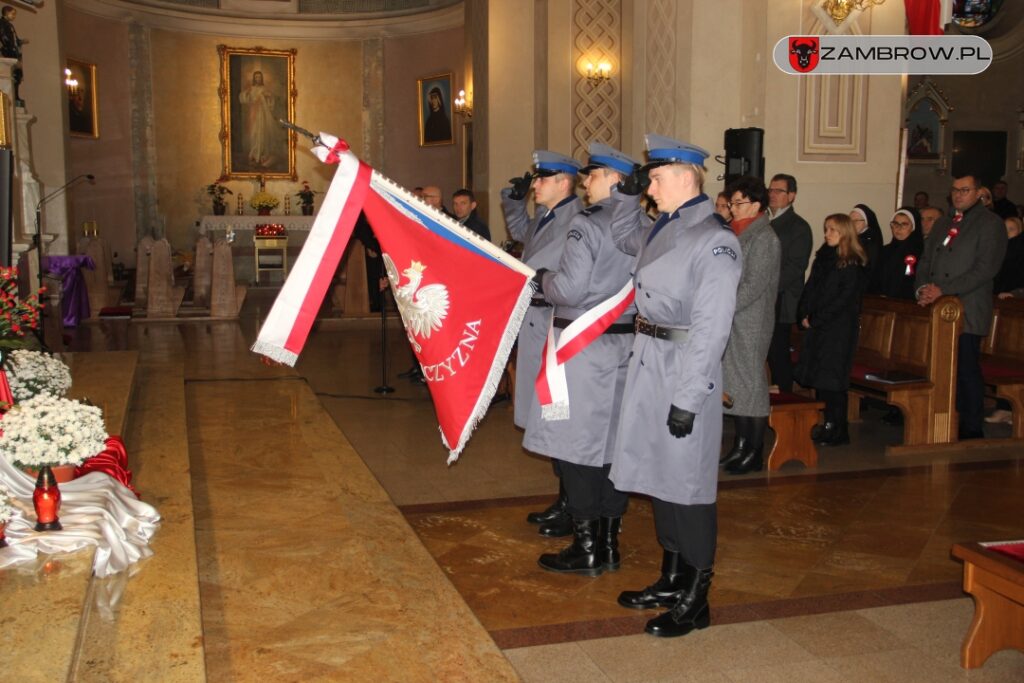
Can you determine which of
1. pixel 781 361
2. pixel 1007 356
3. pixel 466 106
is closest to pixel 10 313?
pixel 781 361

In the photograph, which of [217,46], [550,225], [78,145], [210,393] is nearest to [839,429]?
[550,225]

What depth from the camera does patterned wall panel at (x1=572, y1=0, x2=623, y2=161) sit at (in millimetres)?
13055

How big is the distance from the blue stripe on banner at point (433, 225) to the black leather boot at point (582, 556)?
118cm

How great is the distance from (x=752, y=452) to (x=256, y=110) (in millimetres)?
16471

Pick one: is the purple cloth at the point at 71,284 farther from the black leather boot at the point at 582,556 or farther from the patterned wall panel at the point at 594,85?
the black leather boot at the point at 582,556

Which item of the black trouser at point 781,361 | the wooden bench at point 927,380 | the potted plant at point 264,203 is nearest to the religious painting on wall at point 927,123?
the potted plant at point 264,203

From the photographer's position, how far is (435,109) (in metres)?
19.5

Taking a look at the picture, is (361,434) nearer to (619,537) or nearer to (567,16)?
(619,537)

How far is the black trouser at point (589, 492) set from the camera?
417 centimetres

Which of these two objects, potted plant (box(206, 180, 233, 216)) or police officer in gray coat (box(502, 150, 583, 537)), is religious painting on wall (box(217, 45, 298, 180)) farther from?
police officer in gray coat (box(502, 150, 583, 537))

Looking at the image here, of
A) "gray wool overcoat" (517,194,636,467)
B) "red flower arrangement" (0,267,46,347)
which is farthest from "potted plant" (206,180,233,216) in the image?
"gray wool overcoat" (517,194,636,467)

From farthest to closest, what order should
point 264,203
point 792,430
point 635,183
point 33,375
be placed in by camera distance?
point 264,203
point 792,430
point 33,375
point 635,183

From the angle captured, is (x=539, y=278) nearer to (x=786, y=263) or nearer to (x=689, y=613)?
(x=689, y=613)
